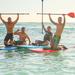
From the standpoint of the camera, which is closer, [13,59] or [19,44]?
[13,59]

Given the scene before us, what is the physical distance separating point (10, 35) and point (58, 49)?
2812mm

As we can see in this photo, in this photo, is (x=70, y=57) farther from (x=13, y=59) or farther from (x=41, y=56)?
(x=13, y=59)

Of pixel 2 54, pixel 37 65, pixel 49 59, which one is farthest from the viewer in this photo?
pixel 2 54

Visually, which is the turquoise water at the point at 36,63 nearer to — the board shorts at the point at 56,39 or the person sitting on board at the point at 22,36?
the board shorts at the point at 56,39

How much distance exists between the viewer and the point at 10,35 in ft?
66.2

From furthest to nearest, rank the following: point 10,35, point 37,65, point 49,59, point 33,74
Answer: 1. point 10,35
2. point 49,59
3. point 37,65
4. point 33,74

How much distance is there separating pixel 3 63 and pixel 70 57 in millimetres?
3834

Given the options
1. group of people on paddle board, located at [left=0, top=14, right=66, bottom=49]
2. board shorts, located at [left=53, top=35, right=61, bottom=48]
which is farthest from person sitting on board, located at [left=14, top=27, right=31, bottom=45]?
board shorts, located at [left=53, top=35, right=61, bottom=48]

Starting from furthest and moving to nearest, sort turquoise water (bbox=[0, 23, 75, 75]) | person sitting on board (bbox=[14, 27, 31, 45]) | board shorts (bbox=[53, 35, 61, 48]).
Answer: person sitting on board (bbox=[14, 27, 31, 45]) → board shorts (bbox=[53, 35, 61, 48]) → turquoise water (bbox=[0, 23, 75, 75])

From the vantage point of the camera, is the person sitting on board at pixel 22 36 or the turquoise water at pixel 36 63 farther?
the person sitting on board at pixel 22 36

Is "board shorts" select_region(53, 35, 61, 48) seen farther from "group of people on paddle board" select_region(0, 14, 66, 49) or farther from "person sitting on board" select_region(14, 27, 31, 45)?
"person sitting on board" select_region(14, 27, 31, 45)

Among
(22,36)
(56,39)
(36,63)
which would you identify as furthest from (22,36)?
(36,63)

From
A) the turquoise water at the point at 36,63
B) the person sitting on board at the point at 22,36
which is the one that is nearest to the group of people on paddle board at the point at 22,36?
the person sitting on board at the point at 22,36

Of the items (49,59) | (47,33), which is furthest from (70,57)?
(47,33)
